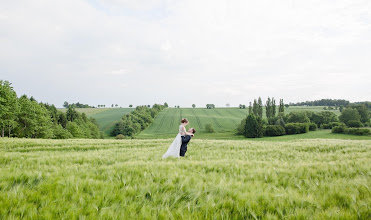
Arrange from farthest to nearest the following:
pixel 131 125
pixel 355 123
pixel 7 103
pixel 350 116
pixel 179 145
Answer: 1. pixel 131 125
2. pixel 350 116
3. pixel 355 123
4. pixel 7 103
5. pixel 179 145

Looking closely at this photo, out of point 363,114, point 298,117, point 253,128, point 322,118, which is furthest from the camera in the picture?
point 322,118

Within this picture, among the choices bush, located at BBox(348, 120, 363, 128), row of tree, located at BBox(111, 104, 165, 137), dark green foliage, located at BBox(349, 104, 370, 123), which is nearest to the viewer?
bush, located at BBox(348, 120, 363, 128)

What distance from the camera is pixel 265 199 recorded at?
3611 mm

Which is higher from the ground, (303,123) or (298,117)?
(298,117)

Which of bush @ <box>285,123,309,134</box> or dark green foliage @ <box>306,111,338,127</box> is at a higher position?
dark green foliage @ <box>306,111,338,127</box>

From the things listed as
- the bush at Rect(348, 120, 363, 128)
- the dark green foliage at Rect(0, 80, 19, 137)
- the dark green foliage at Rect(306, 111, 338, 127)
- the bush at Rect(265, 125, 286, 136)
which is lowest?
the bush at Rect(265, 125, 286, 136)

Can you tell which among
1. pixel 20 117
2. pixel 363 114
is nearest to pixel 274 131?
pixel 363 114

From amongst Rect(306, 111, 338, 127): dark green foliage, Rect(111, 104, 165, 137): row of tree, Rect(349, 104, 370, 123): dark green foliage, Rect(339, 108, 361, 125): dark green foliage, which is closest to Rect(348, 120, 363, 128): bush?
Rect(339, 108, 361, 125): dark green foliage

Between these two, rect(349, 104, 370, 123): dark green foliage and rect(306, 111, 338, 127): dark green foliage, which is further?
rect(306, 111, 338, 127): dark green foliage

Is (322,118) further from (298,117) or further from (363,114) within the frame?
(363,114)

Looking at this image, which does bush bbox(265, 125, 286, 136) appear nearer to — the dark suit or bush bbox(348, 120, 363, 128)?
bush bbox(348, 120, 363, 128)

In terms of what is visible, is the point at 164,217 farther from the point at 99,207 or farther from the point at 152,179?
the point at 152,179

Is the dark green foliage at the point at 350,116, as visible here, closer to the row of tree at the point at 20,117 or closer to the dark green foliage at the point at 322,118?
the dark green foliage at the point at 322,118

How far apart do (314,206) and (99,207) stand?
3.69 m
